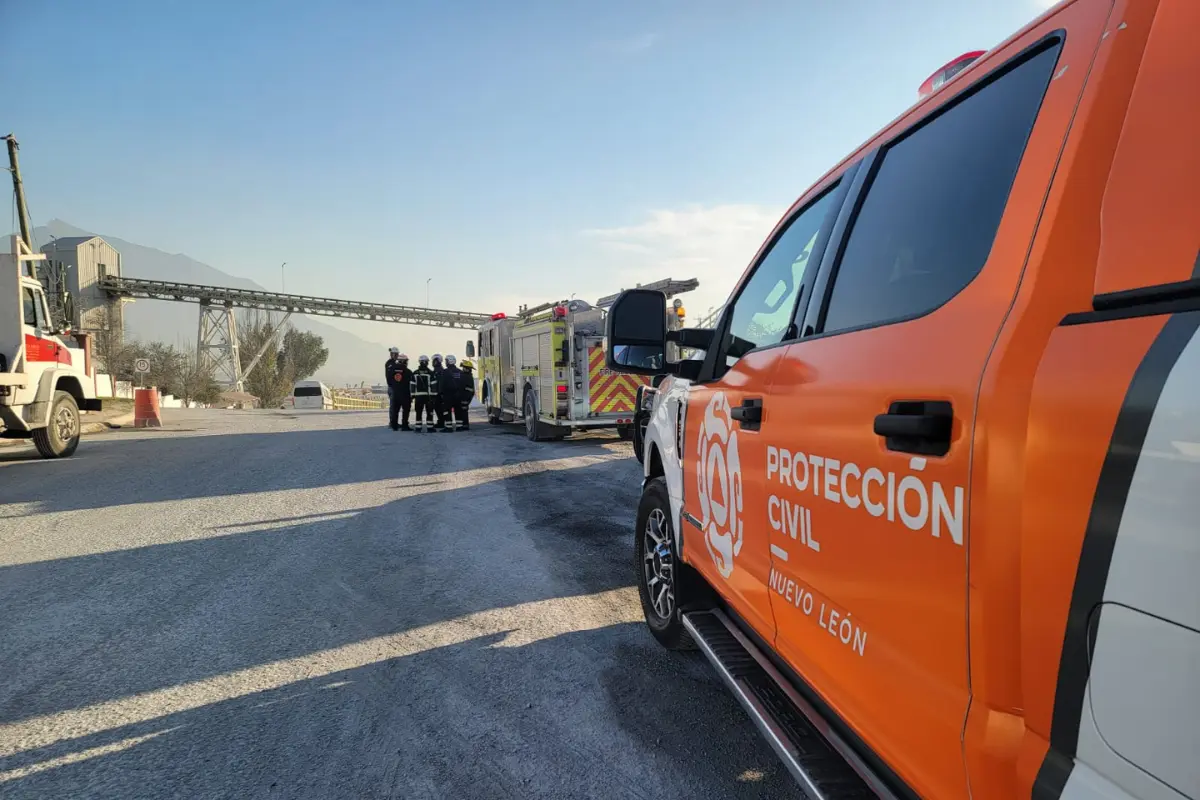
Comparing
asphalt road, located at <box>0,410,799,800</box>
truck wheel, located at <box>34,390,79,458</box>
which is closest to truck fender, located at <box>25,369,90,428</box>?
truck wheel, located at <box>34,390,79,458</box>

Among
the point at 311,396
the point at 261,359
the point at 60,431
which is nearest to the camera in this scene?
the point at 60,431

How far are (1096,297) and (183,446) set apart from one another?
13175mm

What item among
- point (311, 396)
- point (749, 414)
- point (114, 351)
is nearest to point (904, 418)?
point (749, 414)

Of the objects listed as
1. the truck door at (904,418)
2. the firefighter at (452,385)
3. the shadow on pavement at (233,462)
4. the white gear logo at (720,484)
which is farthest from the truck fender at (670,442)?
the firefighter at (452,385)

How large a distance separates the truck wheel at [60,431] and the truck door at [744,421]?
10769 mm

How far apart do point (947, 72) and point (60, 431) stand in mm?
12264

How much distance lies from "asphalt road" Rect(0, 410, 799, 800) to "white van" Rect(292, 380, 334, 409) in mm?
30517

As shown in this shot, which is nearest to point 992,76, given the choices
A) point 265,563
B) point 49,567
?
point 265,563

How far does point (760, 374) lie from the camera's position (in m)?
2.16

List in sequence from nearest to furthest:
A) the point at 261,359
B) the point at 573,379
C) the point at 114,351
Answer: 1. the point at 573,379
2. the point at 114,351
3. the point at 261,359

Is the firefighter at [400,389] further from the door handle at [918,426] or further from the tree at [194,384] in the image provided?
the tree at [194,384]

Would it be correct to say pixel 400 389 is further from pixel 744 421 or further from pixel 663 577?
pixel 744 421

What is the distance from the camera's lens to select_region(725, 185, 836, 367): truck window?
2244 millimetres

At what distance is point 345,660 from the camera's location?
10.8 ft
